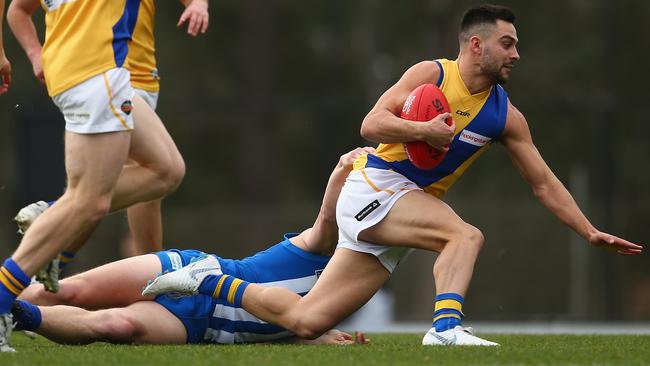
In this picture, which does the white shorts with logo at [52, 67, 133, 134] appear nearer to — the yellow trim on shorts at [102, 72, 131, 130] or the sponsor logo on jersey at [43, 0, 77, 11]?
the yellow trim on shorts at [102, 72, 131, 130]

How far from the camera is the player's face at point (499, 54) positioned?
6.20 m

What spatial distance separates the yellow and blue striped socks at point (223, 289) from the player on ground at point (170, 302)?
0.07ft

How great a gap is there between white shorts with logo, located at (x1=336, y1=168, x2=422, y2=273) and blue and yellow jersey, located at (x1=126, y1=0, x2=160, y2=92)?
1.63 m

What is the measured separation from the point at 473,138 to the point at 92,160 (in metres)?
1.85

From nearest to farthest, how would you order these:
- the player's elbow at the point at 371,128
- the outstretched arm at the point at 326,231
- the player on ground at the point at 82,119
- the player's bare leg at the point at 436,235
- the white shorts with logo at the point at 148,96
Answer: the player on ground at the point at 82,119
the player's bare leg at the point at 436,235
the player's elbow at the point at 371,128
the outstretched arm at the point at 326,231
the white shorts with logo at the point at 148,96

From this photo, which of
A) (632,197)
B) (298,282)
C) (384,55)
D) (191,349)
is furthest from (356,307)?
(384,55)

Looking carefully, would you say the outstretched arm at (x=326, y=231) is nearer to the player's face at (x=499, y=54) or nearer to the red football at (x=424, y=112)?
the red football at (x=424, y=112)

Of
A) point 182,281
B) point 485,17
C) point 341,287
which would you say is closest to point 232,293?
point 182,281

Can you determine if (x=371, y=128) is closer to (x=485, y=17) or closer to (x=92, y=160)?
(x=485, y=17)

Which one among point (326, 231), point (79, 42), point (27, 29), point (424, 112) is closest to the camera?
point (79, 42)

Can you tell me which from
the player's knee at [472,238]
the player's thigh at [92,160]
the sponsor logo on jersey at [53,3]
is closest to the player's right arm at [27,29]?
the sponsor logo on jersey at [53,3]

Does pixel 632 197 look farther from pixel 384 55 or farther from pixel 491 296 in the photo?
pixel 384 55

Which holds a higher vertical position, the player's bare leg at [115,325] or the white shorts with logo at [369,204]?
the white shorts with logo at [369,204]

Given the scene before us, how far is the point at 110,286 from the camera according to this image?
612cm
